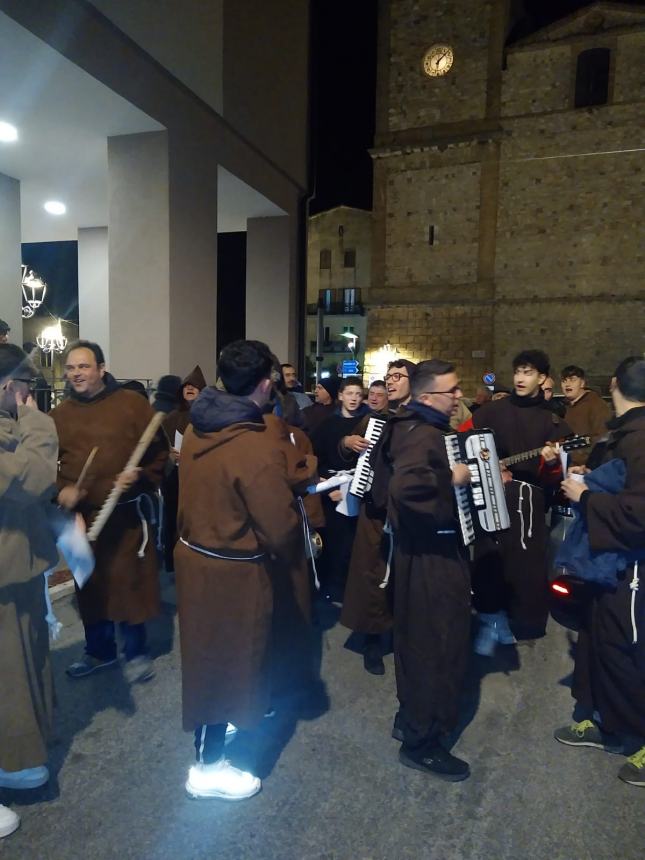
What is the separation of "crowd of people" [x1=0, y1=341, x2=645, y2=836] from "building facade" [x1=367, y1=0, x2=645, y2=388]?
2261 cm

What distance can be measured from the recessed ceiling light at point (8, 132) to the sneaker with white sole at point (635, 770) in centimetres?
840

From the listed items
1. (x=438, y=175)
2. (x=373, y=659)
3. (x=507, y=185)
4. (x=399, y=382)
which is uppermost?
(x=438, y=175)

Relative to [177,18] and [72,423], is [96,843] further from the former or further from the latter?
[177,18]

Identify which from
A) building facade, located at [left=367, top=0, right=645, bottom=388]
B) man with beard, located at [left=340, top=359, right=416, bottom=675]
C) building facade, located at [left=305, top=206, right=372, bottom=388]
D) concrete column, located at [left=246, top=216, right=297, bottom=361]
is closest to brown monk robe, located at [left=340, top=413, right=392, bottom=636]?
man with beard, located at [left=340, top=359, right=416, bottom=675]

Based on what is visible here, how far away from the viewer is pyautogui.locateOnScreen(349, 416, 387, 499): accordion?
379 centimetres

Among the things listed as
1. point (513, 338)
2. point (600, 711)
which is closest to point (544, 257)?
point (513, 338)

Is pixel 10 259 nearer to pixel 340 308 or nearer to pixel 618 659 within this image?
pixel 618 659

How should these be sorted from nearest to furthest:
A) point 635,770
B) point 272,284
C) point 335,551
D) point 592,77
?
point 635,770
point 335,551
point 272,284
point 592,77

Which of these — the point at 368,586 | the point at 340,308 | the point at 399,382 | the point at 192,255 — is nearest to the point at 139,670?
the point at 368,586

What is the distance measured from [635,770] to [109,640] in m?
3.11

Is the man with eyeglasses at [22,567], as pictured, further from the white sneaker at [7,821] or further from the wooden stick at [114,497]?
the wooden stick at [114,497]

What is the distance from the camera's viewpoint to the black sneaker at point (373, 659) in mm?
3988

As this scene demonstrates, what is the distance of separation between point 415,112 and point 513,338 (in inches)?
416

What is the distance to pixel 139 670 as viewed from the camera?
12.5 feet
